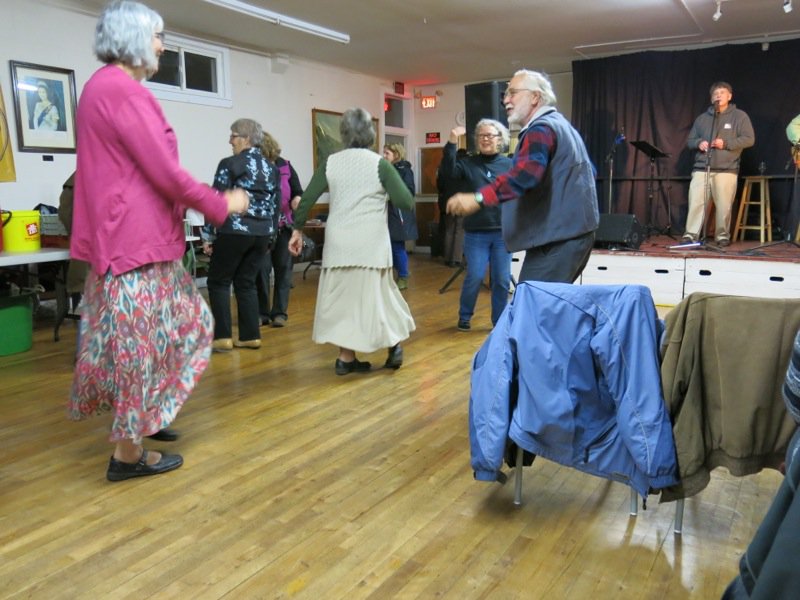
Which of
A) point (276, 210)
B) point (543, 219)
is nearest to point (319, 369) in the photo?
point (276, 210)

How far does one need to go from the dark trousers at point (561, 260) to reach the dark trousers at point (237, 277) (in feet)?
6.34

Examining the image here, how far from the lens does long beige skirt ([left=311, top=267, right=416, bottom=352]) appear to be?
133 inches

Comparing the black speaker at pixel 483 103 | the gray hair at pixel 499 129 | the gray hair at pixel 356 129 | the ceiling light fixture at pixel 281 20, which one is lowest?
the gray hair at pixel 356 129

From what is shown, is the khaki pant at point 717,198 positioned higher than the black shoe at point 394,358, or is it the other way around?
the khaki pant at point 717,198

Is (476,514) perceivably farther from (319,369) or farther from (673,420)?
(319,369)

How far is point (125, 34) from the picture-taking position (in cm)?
200

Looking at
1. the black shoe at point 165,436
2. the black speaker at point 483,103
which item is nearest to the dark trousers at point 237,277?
the black shoe at point 165,436

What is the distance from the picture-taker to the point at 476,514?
6.80 ft

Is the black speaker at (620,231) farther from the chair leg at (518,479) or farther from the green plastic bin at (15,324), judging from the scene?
the green plastic bin at (15,324)

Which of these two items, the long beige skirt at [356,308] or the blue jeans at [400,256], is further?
the blue jeans at [400,256]

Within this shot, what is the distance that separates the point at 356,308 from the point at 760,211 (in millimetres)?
5784

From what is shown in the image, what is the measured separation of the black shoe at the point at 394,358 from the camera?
144 inches

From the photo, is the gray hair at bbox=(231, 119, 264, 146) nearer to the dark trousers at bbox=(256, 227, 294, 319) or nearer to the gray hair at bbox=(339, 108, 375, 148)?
the gray hair at bbox=(339, 108, 375, 148)

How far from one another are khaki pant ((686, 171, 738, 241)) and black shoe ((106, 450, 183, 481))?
601 centimetres
